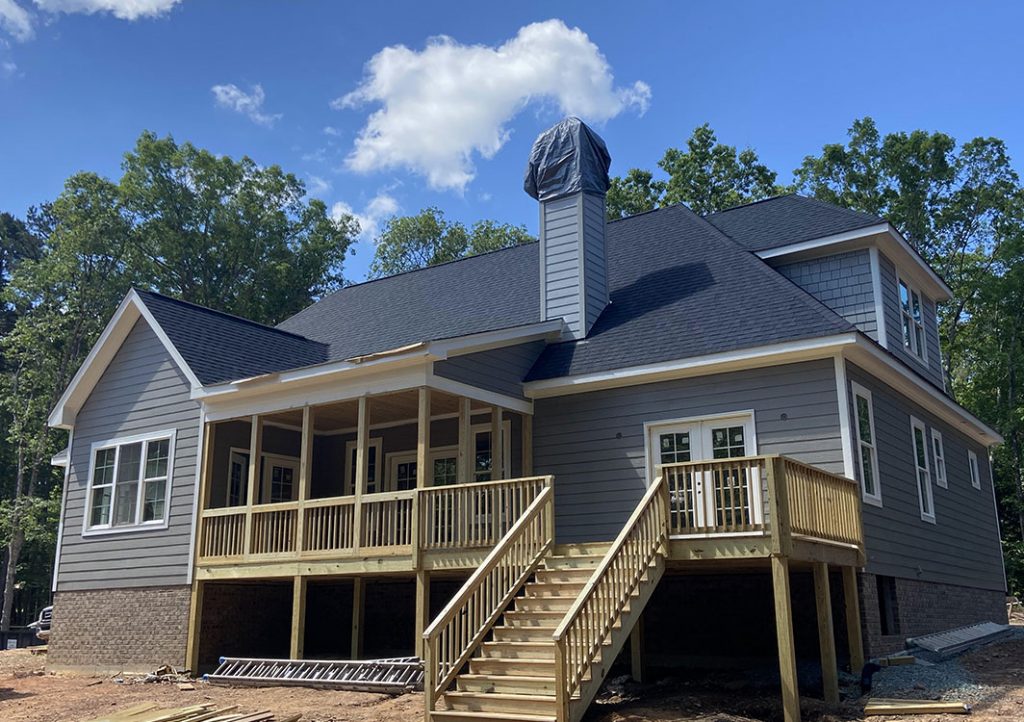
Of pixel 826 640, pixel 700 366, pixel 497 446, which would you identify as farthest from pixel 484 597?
pixel 700 366

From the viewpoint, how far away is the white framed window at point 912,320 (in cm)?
1686

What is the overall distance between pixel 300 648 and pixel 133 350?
7.20 m

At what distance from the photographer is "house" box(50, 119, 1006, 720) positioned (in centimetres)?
1096

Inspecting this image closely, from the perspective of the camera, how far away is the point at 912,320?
57.0 feet

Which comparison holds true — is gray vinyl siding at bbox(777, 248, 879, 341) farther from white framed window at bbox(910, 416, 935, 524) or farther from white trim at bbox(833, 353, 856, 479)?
white trim at bbox(833, 353, 856, 479)

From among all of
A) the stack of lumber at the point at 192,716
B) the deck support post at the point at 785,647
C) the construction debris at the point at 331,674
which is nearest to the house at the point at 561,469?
the deck support post at the point at 785,647

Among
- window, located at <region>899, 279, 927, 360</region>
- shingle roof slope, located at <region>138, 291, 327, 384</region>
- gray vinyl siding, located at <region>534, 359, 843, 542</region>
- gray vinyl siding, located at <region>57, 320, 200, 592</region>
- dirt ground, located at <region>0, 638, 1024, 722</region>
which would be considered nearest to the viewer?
dirt ground, located at <region>0, 638, 1024, 722</region>

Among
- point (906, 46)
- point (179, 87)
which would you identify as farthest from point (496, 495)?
point (179, 87)

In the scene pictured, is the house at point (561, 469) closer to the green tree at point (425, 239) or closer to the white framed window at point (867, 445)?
the white framed window at point (867, 445)

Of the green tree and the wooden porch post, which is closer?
the wooden porch post

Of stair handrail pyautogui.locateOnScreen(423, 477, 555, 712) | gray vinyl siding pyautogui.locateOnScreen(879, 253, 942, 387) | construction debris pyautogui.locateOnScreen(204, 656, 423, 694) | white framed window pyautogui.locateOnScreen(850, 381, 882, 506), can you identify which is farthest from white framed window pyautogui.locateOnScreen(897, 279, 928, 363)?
construction debris pyautogui.locateOnScreen(204, 656, 423, 694)

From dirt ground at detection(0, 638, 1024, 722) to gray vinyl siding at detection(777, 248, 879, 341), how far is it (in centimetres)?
553

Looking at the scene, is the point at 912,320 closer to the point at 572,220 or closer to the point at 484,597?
the point at 572,220

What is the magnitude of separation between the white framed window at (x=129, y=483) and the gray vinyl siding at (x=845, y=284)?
11628mm
